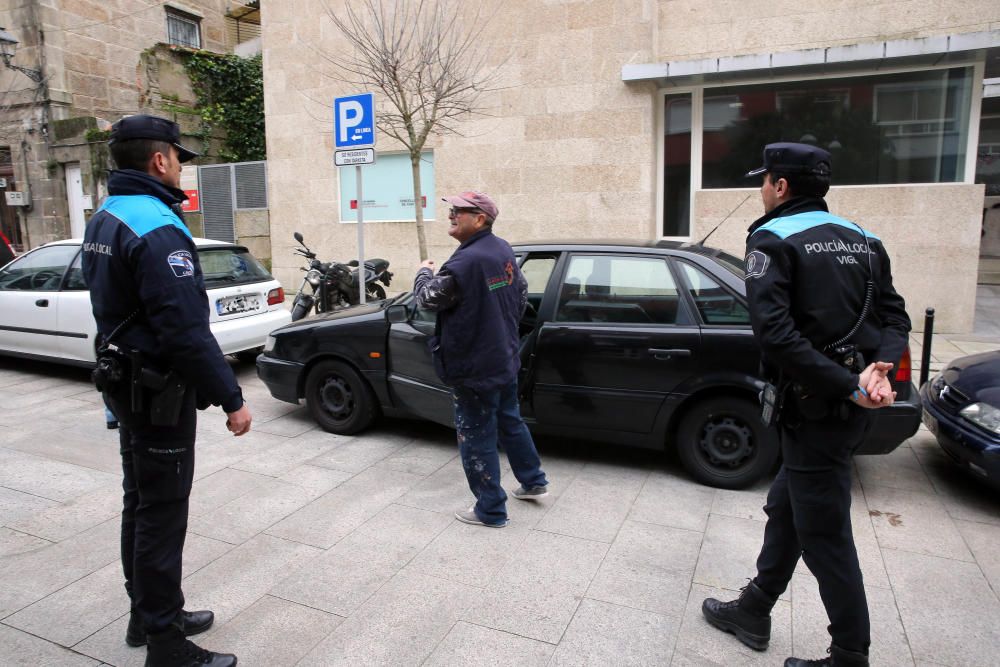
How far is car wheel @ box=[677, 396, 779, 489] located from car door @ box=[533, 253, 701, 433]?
0.24m

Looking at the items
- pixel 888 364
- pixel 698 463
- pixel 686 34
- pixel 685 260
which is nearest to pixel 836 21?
pixel 686 34

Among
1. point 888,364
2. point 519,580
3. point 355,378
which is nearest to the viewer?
point 888,364

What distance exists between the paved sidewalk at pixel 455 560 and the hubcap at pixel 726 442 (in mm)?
208

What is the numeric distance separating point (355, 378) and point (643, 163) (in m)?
6.20

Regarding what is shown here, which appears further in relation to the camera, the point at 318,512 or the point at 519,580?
the point at 318,512

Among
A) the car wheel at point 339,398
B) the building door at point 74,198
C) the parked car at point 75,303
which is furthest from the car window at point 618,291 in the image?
the building door at point 74,198

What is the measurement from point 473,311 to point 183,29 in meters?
18.7

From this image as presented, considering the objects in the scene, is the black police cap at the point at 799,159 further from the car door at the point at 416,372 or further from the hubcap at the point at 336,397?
the hubcap at the point at 336,397

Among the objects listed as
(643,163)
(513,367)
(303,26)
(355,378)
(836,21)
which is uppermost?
(303,26)

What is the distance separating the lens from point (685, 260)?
4.64 metres

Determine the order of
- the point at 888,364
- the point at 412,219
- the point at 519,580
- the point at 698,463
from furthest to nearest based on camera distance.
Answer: the point at 412,219 → the point at 698,463 → the point at 519,580 → the point at 888,364

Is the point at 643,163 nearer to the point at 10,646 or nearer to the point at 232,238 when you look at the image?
the point at 232,238

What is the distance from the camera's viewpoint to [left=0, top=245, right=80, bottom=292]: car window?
7.22 meters

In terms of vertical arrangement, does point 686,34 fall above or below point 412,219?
above
